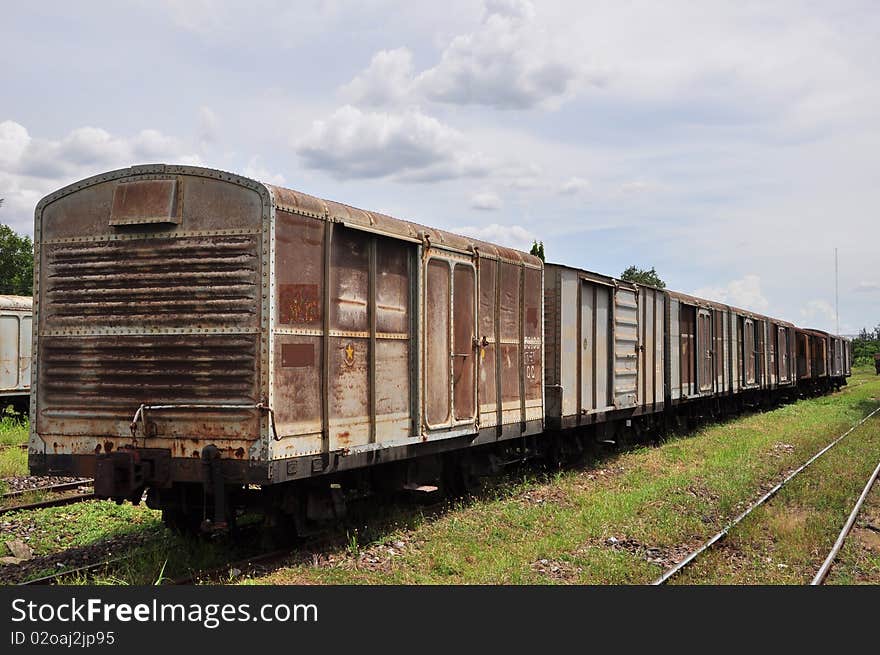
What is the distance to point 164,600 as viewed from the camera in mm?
5863

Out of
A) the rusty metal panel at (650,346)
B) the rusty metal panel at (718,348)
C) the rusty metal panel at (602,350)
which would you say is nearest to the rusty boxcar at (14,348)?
the rusty metal panel at (602,350)

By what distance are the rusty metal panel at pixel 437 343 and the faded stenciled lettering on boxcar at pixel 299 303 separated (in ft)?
6.61

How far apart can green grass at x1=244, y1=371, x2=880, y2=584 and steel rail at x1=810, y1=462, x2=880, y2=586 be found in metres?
1.29

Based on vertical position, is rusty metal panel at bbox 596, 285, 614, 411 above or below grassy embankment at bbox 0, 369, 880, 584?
above

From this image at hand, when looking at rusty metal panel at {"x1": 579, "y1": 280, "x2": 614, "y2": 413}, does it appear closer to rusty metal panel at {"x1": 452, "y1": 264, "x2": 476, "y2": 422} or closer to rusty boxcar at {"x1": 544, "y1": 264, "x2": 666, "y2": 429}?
rusty boxcar at {"x1": 544, "y1": 264, "x2": 666, "y2": 429}

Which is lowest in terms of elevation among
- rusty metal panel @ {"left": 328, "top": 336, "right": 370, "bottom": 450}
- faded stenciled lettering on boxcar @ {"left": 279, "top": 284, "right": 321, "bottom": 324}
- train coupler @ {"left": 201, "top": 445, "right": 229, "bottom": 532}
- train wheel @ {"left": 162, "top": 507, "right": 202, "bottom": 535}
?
train wheel @ {"left": 162, "top": 507, "right": 202, "bottom": 535}

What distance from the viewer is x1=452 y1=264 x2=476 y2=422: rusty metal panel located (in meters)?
10.2

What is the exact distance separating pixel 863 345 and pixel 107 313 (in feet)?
386

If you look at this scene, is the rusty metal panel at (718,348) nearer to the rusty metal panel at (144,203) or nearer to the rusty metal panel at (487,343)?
the rusty metal panel at (487,343)

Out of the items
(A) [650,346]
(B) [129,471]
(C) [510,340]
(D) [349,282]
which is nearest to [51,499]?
(B) [129,471]

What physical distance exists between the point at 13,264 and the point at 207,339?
56.3 metres

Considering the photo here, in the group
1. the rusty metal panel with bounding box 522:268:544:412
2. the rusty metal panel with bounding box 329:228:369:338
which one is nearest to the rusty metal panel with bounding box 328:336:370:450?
the rusty metal panel with bounding box 329:228:369:338

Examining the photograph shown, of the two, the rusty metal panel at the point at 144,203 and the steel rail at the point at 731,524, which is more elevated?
the rusty metal panel at the point at 144,203

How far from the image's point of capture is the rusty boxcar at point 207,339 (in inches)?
286
